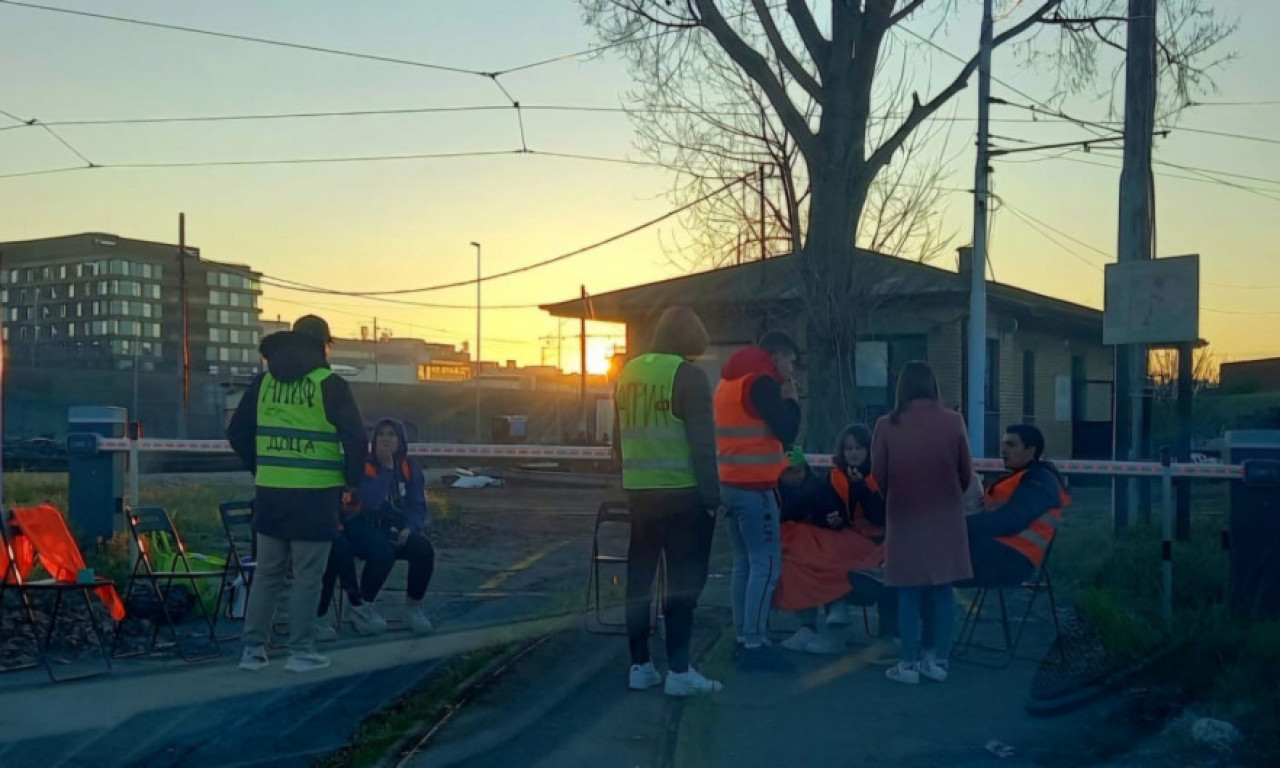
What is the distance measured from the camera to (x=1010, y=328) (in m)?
27.9

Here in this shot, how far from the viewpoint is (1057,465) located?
1031 cm

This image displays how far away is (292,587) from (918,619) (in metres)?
3.39

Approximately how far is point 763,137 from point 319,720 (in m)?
14.6

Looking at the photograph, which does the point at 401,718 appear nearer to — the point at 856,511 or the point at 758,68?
the point at 856,511

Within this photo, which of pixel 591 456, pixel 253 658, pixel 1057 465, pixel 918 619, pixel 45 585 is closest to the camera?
pixel 45 585

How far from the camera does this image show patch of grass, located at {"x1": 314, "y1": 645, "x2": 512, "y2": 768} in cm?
579

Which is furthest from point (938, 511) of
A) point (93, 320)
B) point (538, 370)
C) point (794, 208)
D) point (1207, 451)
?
point (538, 370)

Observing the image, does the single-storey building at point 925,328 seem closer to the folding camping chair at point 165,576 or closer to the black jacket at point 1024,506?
the black jacket at point 1024,506

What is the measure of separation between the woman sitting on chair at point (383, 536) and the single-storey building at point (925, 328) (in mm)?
12221

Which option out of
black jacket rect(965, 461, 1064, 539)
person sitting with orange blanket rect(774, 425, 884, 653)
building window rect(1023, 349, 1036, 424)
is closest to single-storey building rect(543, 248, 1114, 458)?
building window rect(1023, 349, 1036, 424)

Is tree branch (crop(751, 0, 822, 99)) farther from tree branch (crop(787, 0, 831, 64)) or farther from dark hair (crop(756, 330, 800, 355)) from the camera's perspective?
dark hair (crop(756, 330, 800, 355))

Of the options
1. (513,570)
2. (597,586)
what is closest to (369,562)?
(597,586)

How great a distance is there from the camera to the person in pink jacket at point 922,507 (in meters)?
7.30

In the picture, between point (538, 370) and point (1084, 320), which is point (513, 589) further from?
point (538, 370)
